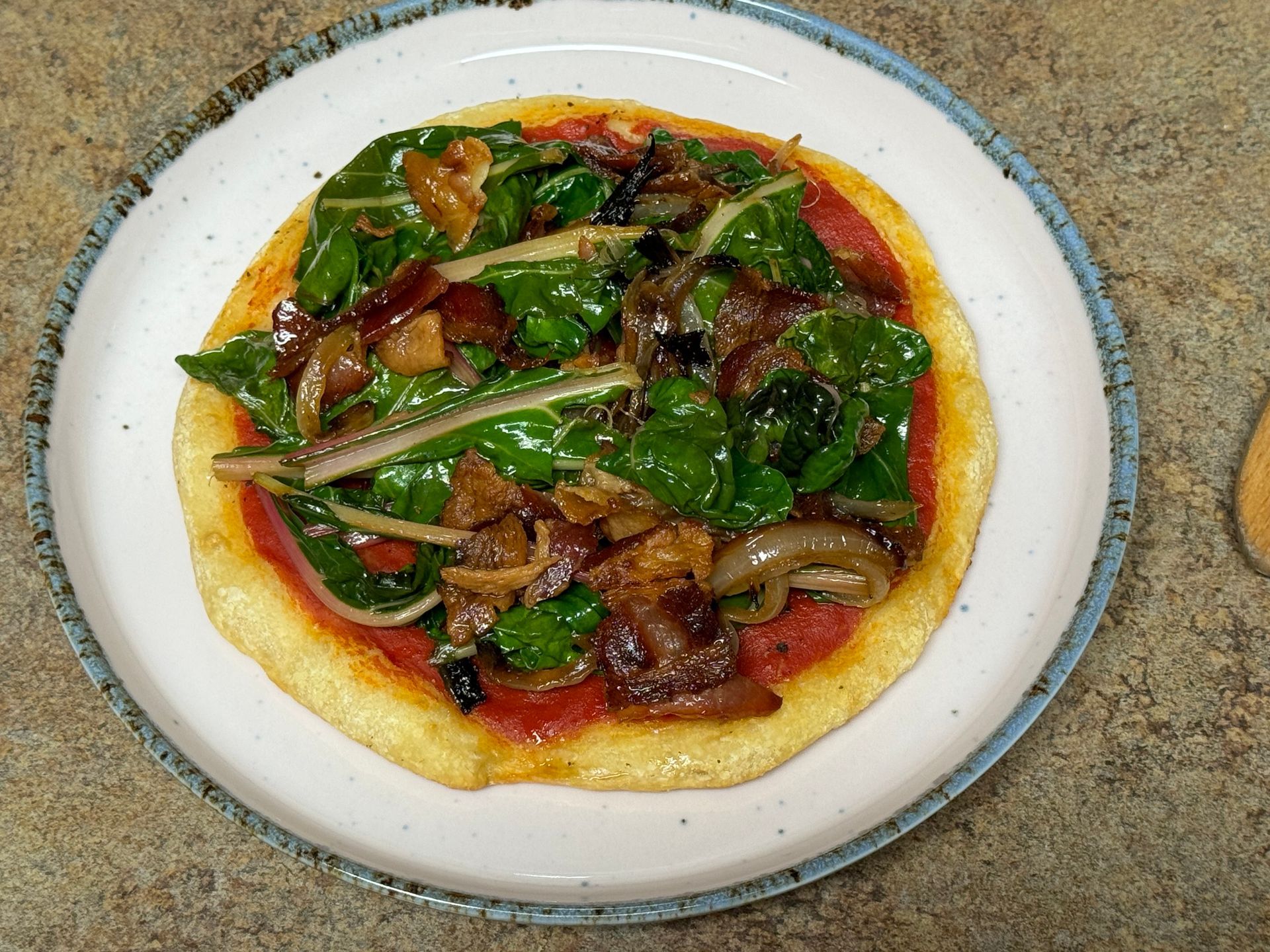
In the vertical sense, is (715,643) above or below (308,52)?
below

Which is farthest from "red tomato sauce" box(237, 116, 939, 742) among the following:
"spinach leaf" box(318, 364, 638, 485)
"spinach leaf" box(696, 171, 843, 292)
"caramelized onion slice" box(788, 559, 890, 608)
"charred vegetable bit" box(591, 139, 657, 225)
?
"charred vegetable bit" box(591, 139, 657, 225)

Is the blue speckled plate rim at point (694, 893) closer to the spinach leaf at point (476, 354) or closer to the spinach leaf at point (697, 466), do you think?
the spinach leaf at point (697, 466)

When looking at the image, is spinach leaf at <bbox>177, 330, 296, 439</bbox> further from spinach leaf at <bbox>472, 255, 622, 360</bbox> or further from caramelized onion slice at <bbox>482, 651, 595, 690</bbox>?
caramelized onion slice at <bbox>482, 651, 595, 690</bbox>

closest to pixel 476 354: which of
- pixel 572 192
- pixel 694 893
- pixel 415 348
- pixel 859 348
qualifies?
pixel 415 348

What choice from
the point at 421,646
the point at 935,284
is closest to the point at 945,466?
the point at 935,284

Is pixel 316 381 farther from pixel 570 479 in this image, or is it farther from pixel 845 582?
pixel 845 582

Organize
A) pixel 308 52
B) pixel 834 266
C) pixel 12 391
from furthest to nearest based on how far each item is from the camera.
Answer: pixel 12 391 → pixel 308 52 → pixel 834 266

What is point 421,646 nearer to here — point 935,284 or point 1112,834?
point 935,284
